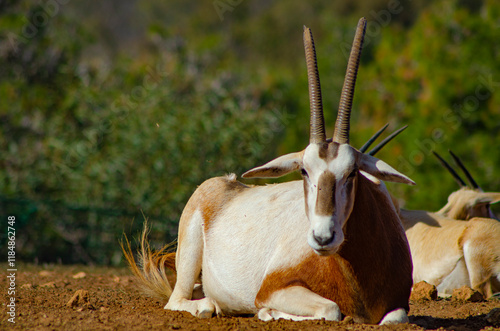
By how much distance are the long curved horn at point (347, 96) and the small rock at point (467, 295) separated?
3023 mm

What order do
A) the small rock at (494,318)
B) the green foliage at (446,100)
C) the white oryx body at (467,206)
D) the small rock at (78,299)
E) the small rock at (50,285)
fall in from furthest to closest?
1. the green foliage at (446,100)
2. the white oryx body at (467,206)
3. the small rock at (50,285)
4. the small rock at (78,299)
5. the small rock at (494,318)

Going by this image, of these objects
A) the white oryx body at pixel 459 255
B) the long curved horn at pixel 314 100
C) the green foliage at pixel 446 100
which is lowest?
the white oryx body at pixel 459 255

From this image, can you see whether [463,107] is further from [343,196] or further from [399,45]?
[343,196]

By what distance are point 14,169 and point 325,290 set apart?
1119 centimetres

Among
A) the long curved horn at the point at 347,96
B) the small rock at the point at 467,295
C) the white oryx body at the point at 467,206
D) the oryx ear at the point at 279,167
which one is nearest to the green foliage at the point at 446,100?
the white oryx body at the point at 467,206

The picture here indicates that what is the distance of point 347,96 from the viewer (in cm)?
497

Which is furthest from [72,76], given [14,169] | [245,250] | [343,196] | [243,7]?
[243,7]

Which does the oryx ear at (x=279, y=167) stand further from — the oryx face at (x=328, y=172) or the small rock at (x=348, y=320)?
the small rock at (x=348, y=320)

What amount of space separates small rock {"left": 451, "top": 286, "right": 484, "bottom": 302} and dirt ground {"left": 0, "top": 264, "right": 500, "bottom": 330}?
0.08 metres

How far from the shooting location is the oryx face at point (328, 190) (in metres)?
4.21

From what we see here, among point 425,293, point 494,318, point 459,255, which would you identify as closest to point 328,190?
point 494,318

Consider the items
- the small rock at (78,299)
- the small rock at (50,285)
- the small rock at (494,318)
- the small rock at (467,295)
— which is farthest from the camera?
the small rock at (50,285)

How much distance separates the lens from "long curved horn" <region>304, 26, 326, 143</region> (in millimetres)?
4695

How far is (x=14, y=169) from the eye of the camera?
1436cm
